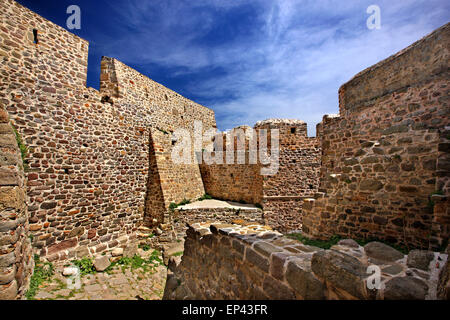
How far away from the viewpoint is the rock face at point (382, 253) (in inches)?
82.7

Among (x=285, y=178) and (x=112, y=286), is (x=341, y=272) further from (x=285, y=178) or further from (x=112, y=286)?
(x=285, y=178)

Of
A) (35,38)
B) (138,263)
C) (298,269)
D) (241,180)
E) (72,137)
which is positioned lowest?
(138,263)

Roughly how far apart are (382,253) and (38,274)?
7.39 m

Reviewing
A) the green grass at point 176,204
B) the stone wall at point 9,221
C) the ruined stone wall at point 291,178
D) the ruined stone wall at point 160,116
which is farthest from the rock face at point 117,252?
the ruined stone wall at point 291,178

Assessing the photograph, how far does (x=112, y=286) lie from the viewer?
18.5 feet

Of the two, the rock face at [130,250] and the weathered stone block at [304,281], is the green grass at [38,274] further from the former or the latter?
the weathered stone block at [304,281]

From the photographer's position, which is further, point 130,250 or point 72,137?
point 130,250

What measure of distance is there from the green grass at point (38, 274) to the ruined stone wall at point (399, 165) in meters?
6.33

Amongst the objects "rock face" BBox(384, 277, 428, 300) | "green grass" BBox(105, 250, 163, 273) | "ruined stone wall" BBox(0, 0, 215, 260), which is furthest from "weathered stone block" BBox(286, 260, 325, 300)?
"ruined stone wall" BBox(0, 0, 215, 260)

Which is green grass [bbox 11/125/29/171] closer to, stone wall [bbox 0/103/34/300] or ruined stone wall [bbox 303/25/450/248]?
stone wall [bbox 0/103/34/300]

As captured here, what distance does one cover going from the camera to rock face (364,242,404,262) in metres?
2.10

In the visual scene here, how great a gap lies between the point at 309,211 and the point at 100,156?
7.49 meters

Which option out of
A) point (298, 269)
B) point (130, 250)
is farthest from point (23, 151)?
point (298, 269)

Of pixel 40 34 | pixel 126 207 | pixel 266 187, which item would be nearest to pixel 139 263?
pixel 126 207
